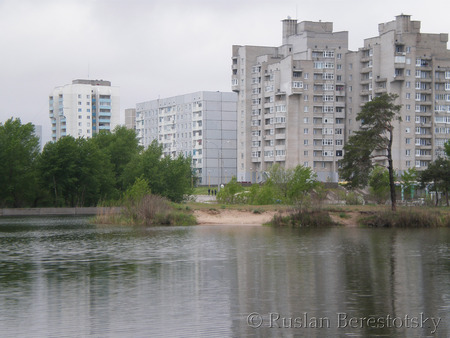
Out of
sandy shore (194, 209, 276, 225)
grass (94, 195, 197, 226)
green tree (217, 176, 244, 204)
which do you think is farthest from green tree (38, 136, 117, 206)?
grass (94, 195, 197, 226)

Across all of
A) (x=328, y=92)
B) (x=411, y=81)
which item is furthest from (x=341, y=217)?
(x=328, y=92)

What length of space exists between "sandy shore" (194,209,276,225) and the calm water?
81.9 feet

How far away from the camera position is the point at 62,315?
2178cm

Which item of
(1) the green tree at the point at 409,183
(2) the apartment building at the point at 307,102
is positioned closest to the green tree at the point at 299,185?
(1) the green tree at the point at 409,183

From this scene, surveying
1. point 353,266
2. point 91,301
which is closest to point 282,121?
point 353,266

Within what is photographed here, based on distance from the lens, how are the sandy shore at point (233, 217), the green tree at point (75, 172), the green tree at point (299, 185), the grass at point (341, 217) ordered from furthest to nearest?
1. the green tree at point (75, 172)
2. the green tree at point (299, 185)
3. the sandy shore at point (233, 217)
4. the grass at point (341, 217)

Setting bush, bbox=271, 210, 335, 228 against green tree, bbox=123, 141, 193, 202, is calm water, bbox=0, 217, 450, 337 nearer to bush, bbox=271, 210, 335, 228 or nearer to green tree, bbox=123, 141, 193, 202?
bush, bbox=271, 210, 335, 228

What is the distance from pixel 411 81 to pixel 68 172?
3436 inches

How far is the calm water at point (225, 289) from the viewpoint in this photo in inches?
782

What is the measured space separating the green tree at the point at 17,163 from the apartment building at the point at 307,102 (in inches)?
2725

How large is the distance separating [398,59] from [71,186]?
83743 millimetres

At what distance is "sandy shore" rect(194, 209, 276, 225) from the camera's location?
248 ft

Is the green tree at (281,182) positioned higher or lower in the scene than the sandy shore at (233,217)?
higher

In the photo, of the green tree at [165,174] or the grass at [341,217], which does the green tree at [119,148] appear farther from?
the grass at [341,217]
